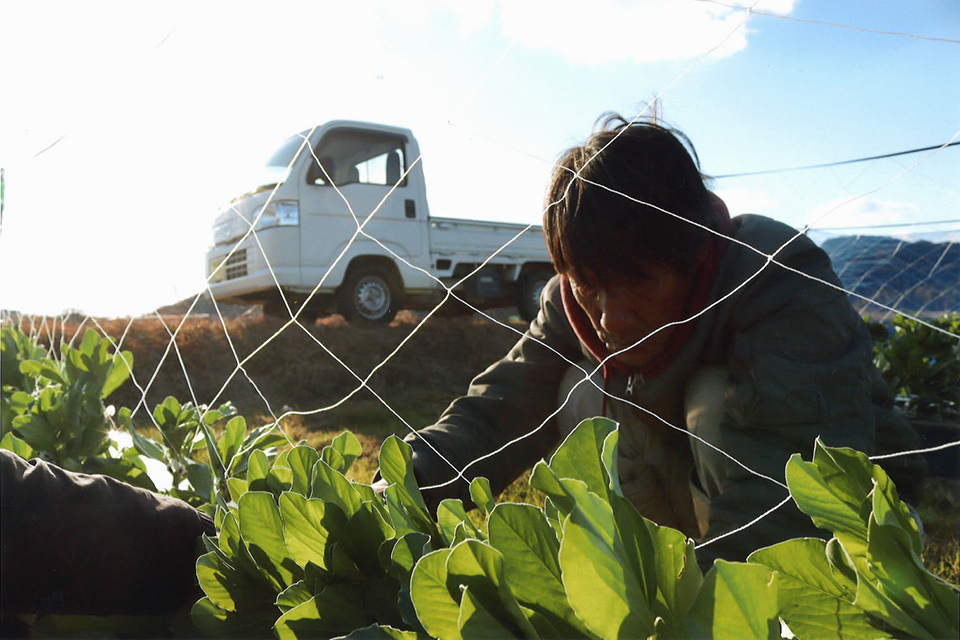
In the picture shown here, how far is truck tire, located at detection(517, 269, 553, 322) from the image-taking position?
0.81 m

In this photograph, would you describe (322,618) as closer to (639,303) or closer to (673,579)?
(673,579)

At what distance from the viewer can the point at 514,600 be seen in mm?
271

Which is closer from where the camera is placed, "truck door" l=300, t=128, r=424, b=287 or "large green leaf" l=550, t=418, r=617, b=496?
"large green leaf" l=550, t=418, r=617, b=496

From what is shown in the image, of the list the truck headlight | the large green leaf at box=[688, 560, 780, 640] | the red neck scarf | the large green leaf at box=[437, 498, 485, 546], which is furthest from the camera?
the truck headlight

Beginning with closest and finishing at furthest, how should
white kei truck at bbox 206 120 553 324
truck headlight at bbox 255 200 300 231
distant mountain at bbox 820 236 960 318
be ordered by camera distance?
distant mountain at bbox 820 236 960 318
white kei truck at bbox 206 120 553 324
truck headlight at bbox 255 200 300 231

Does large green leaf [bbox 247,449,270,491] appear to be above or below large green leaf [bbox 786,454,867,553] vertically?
below

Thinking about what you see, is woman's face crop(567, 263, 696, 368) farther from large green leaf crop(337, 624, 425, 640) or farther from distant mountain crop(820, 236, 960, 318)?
large green leaf crop(337, 624, 425, 640)

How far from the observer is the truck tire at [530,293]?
2.65ft

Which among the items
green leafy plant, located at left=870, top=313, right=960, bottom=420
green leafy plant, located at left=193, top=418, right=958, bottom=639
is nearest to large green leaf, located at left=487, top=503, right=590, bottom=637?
green leafy plant, located at left=193, top=418, right=958, bottom=639

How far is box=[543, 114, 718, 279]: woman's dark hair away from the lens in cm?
54

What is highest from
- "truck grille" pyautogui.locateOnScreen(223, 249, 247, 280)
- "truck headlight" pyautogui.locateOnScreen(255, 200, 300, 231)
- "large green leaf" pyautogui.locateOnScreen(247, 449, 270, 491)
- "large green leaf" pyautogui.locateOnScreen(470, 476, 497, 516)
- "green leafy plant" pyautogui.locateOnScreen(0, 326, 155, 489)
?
"truck headlight" pyautogui.locateOnScreen(255, 200, 300, 231)

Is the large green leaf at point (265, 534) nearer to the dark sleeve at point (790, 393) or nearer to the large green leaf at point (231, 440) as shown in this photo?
the dark sleeve at point (790, 393)

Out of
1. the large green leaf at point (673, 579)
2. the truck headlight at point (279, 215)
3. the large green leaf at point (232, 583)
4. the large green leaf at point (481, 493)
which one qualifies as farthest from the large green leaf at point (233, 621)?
the truck headlight at point (279, 215)

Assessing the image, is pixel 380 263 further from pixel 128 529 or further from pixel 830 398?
pixel 830 398
